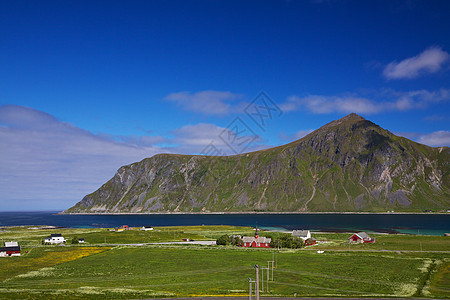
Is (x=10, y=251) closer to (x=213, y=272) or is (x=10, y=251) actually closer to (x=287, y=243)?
(x=213, y=272)

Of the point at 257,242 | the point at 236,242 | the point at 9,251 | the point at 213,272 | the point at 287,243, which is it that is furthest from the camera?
the point at 236,242

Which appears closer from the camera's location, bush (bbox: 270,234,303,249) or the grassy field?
the grassy field

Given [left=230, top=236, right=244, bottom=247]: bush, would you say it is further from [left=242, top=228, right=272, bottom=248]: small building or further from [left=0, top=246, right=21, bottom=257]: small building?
[left=0, top=246, right=21, bottom=257]: small building

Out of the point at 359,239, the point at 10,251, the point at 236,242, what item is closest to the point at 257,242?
the point at 236,242

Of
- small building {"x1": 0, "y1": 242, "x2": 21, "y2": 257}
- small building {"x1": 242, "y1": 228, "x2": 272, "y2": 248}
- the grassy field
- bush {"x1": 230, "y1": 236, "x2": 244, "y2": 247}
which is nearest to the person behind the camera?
the grassy field

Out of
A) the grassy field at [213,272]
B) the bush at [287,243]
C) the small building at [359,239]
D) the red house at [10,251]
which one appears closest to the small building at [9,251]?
the red house at [10,251]

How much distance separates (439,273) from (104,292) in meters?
60.0

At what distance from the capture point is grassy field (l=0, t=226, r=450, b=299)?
55781 mm

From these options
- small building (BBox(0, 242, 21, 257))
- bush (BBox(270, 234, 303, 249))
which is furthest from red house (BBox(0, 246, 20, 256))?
bush (BBox(270, 234, 303, 249))

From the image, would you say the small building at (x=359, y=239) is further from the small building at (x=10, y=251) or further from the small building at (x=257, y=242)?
the small building at (x=10, y=251)

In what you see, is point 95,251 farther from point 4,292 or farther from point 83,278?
point 4,292

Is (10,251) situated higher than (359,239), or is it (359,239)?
(10,251)

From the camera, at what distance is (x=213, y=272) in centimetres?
7319

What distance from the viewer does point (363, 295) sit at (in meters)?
53.0
